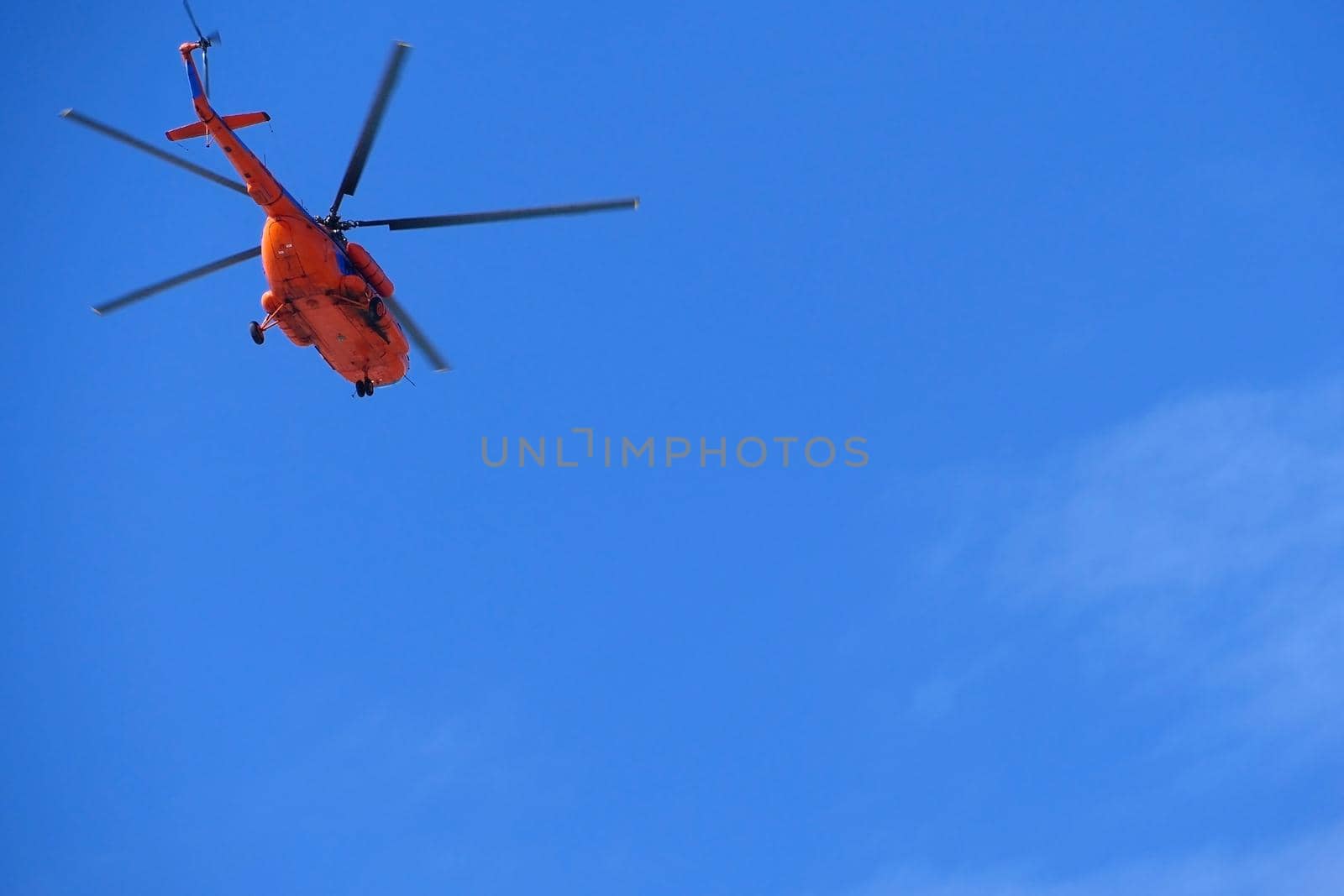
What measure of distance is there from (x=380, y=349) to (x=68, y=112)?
26.5 ft

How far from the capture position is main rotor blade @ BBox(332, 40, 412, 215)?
81.4ft

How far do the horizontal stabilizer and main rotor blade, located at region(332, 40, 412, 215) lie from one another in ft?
6.06

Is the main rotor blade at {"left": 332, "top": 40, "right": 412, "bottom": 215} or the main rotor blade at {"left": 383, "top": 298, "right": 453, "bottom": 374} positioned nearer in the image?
the main rotor blade at {"left": 332, "top": 40, "right": 412, "bottom": 215}

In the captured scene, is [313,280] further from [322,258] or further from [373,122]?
[373,122]

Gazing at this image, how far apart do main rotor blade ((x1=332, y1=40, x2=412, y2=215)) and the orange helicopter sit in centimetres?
2

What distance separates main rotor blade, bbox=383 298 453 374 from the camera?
1200 inches

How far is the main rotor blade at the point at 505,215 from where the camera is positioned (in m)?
26.1

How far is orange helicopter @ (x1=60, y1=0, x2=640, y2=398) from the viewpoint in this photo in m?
25.7

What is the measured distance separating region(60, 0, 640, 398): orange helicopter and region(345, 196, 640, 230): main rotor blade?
0.02 metres

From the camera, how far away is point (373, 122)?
26.0 m

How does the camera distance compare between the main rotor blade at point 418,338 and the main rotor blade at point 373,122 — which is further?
the main rotor blade at point 418,338

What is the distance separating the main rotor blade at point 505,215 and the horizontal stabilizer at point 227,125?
3374 mm

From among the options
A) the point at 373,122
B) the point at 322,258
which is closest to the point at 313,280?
the point at 322,258

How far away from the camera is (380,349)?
30.2 meters
